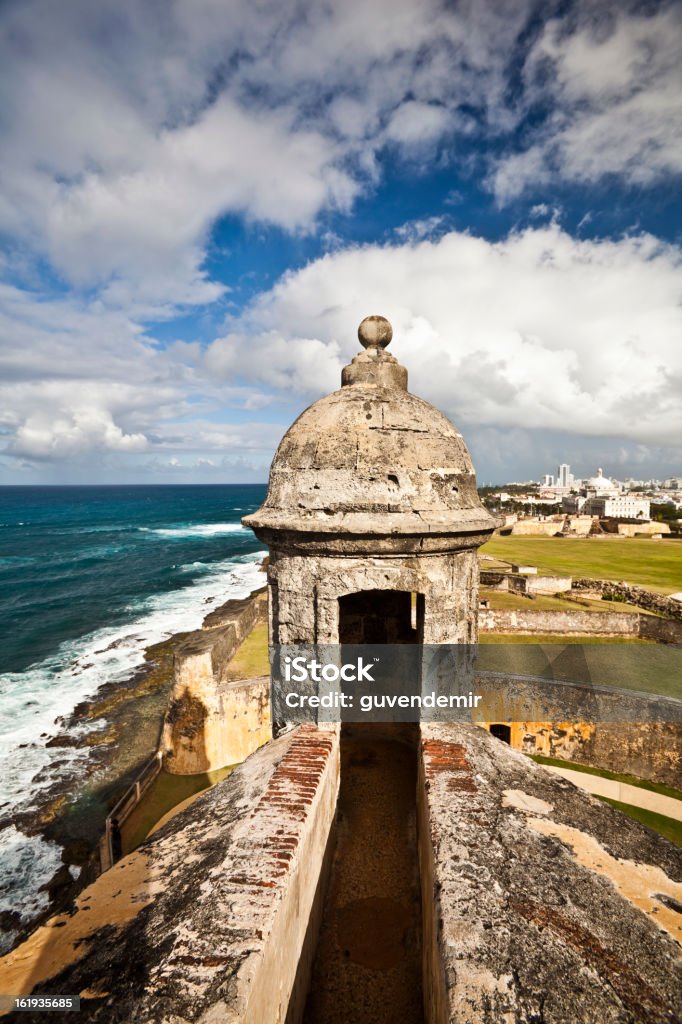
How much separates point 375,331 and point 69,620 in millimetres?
30398

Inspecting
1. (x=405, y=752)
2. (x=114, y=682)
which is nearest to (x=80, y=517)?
(x=114, y=682)

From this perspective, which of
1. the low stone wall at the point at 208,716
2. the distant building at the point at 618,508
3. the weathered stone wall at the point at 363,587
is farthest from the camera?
the distant building at the point at 618,508

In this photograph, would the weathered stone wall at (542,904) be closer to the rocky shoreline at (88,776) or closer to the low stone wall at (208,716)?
the low stone wall at (208,716)

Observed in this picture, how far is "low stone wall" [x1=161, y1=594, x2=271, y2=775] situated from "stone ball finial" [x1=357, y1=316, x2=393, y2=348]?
9.45 m

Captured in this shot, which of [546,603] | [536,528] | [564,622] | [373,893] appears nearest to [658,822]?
[564,622]

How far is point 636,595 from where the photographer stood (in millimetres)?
21281

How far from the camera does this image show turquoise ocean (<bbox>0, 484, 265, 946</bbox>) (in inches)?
525

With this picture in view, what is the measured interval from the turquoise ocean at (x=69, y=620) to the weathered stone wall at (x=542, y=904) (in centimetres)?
1150

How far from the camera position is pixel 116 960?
7.27 ft

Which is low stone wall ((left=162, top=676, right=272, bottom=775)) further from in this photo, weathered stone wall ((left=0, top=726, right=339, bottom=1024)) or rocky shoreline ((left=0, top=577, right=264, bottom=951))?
weathered stone wall ((left=0, top=726, right=339, bottom=1024))

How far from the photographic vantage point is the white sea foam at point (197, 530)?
6806 centimetres

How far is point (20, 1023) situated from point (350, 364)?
4629 millimetres

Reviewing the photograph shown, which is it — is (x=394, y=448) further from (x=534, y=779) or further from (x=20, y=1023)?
(x=20, y=1023)

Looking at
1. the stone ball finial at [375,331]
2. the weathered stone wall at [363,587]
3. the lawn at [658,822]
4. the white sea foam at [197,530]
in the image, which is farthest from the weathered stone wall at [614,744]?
the white sea foam at [197,530]
